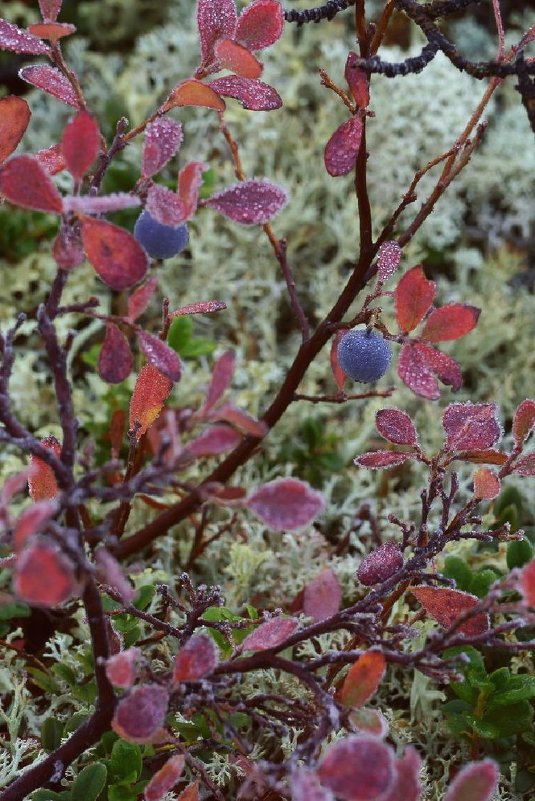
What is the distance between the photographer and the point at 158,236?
2.53 ft

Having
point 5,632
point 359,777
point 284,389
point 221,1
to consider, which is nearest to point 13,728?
point 5,632

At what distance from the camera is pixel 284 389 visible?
100cm

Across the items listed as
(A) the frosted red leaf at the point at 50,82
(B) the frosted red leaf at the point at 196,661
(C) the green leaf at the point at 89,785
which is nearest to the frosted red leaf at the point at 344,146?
(A) the frosted red leaf at the point at 50,82

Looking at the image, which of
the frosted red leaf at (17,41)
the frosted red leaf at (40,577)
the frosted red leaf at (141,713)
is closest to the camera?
the frosted red leaf at (40,577)

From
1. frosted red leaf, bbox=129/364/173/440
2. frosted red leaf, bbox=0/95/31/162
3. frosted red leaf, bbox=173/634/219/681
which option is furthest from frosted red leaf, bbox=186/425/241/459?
frosted red leaf, bbox=0/95/31/162

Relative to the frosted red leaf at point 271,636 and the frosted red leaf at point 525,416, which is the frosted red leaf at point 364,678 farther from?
the frosted red leaf at point 525,416

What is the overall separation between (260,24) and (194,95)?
11 centimetres

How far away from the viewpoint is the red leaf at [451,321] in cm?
79

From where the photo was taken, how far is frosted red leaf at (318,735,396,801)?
573 millimetres

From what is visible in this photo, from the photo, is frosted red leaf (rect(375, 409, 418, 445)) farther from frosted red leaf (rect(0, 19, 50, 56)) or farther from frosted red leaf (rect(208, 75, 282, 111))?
frosted red leaf (rect(0, 19, 50, 56))

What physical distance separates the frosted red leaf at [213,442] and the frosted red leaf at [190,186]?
19 centimetres

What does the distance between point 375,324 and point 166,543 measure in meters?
0.67

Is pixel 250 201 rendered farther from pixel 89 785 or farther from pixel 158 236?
pixel 89 785

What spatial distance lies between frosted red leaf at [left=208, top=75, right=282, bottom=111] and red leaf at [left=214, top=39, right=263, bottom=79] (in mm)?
39
